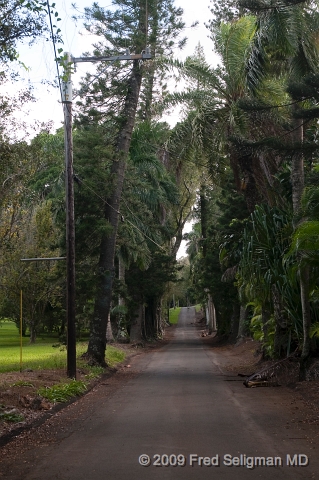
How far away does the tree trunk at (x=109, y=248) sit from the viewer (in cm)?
2190

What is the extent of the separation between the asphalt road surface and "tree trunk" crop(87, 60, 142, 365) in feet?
22.7

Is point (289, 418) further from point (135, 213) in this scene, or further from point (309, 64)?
point (135, 213)

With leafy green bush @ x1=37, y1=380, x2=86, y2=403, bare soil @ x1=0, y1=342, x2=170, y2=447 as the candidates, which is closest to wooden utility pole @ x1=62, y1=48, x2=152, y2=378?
bare soil @ x1=0, y1=342, x2=170, y2=447

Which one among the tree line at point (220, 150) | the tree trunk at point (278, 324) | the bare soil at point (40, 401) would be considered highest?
the tree line at point (220, 150)

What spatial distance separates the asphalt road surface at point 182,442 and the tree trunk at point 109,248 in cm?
693

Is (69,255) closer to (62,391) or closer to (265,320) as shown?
(62,391)

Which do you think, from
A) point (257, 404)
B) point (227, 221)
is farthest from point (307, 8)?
point (227, 221)

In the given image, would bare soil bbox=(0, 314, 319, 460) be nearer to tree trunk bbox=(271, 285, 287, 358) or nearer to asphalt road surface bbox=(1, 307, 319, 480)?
asphalt road surface bbox=(1, 307, 319, 480)

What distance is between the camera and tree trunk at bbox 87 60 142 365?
21895mm

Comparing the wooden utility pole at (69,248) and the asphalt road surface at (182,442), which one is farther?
the wooden utility pole at (69,248)

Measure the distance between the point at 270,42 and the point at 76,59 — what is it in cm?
622

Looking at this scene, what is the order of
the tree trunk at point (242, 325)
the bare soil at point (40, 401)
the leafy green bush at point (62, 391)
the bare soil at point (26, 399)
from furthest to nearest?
1. the tree trunk at point (242, 325)
2. the leafy green bush at point (62, 391)
3. the bare soil at point (26, 399)
4. the bare soil at point (40, 401)

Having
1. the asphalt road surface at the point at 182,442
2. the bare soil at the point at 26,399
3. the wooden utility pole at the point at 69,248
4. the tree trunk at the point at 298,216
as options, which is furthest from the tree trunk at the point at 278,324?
the wooden utility pole at the point at 69,248

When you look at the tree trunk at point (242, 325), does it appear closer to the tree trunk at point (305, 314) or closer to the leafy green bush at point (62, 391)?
the tree trunk at point (305, 314)
